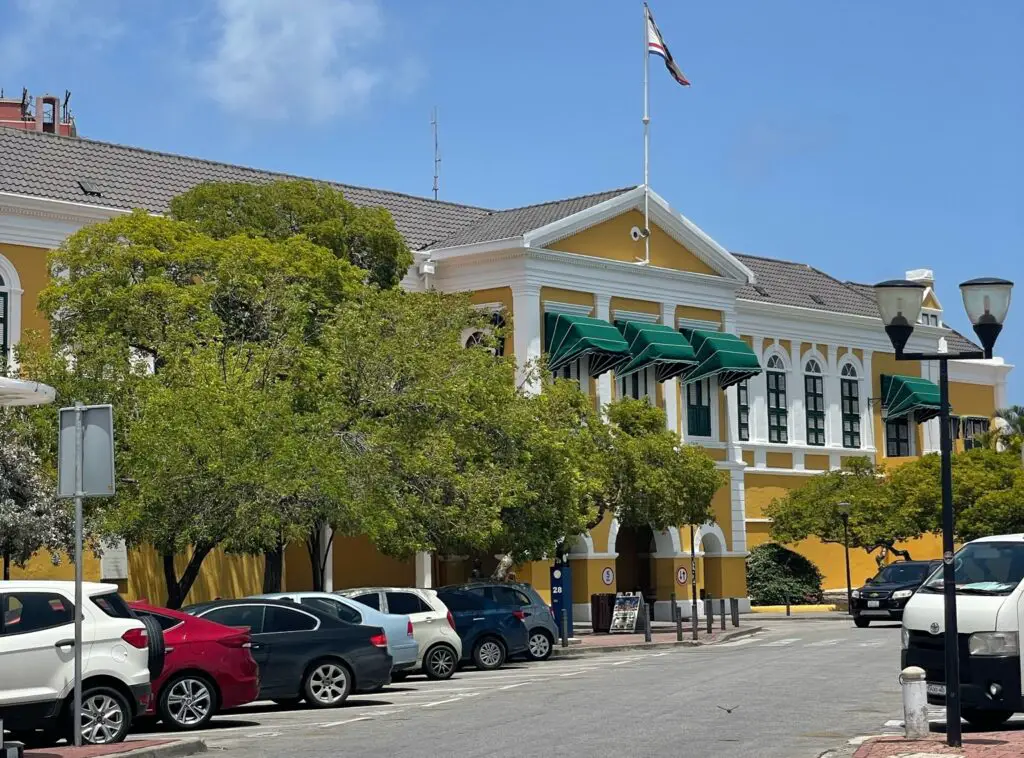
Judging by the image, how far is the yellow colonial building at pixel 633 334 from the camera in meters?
41.0

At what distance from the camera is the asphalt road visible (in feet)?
53.3

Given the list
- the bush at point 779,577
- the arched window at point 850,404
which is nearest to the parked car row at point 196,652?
the bush at point 779,577

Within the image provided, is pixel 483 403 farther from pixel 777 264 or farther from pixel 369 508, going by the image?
pixel 777 264

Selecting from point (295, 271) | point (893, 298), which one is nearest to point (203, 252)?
point (295, 271)

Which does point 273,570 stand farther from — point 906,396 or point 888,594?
point 906,396

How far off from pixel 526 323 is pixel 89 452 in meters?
30.3

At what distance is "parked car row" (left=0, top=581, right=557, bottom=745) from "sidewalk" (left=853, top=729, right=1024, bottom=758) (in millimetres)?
7169

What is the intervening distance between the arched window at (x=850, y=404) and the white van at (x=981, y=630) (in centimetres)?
4357

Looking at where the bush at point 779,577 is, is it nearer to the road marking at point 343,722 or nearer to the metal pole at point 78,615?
the road marking at point 343,722

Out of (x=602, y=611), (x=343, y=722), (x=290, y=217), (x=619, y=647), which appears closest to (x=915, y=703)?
(x=343, y=722)

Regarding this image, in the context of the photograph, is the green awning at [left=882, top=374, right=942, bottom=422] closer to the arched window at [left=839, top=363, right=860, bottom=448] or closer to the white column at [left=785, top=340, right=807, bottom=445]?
the arched window at [left=839, top=363, right=860, bottom=448]

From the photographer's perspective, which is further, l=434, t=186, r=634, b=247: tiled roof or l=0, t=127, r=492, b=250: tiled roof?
l=434, t=186, r=634, b=247: tiled roof

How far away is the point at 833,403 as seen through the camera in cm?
6075

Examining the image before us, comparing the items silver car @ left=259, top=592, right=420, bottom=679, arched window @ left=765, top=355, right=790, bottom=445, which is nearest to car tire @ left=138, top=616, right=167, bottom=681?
silver car @ left=259, top=592, right=420, bottom=679
